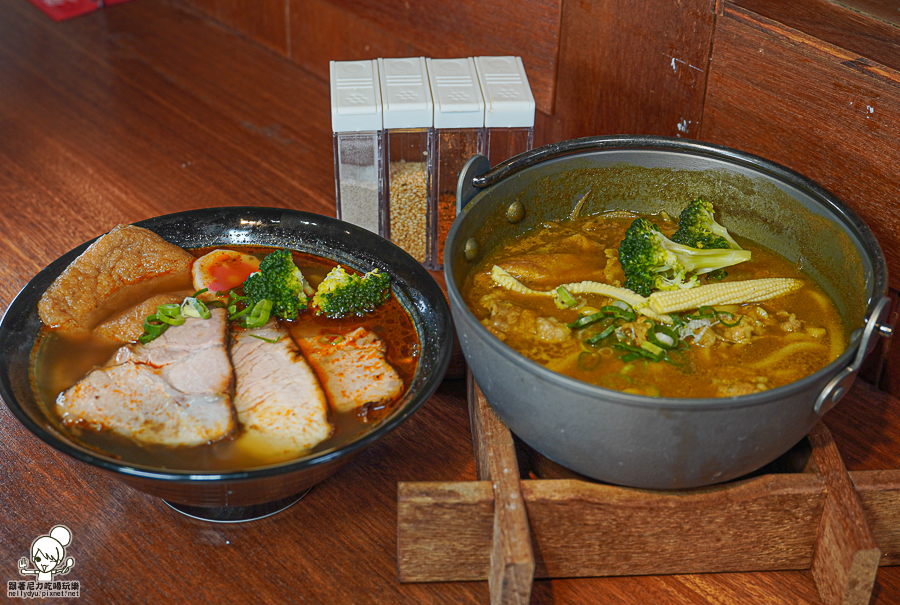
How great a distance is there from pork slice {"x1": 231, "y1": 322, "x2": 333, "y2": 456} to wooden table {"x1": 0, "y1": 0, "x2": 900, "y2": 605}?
0.72 ft

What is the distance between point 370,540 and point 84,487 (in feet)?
1.69

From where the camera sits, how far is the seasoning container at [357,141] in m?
1.84

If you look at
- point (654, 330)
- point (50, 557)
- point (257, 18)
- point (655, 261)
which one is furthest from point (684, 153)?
point (257, 18)

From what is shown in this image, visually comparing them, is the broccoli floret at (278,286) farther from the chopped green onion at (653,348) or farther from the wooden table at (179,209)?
the chopped green onion at (653,348)

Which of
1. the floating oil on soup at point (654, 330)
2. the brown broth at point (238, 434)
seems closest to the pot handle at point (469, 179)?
the floating oil on soup at point (654, 330)

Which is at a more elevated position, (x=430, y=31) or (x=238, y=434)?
(x=430, y=31)

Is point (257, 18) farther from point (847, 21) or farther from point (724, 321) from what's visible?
point (724, 321)

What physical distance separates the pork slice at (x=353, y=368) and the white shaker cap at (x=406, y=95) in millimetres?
559

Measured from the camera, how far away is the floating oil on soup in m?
1.30

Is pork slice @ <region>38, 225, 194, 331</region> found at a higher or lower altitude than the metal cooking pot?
lower

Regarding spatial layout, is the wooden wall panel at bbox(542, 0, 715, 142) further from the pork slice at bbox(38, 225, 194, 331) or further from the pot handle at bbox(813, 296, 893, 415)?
the pork slice at bbox(38, 225, 194, 331)

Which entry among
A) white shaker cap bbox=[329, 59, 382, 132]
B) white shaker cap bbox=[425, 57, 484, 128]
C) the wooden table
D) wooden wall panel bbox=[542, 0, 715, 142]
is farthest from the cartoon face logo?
wooden wall panel bbox=[542, 0, 715, 142]

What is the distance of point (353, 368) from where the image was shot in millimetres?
1431

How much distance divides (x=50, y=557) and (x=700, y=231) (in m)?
1.23
